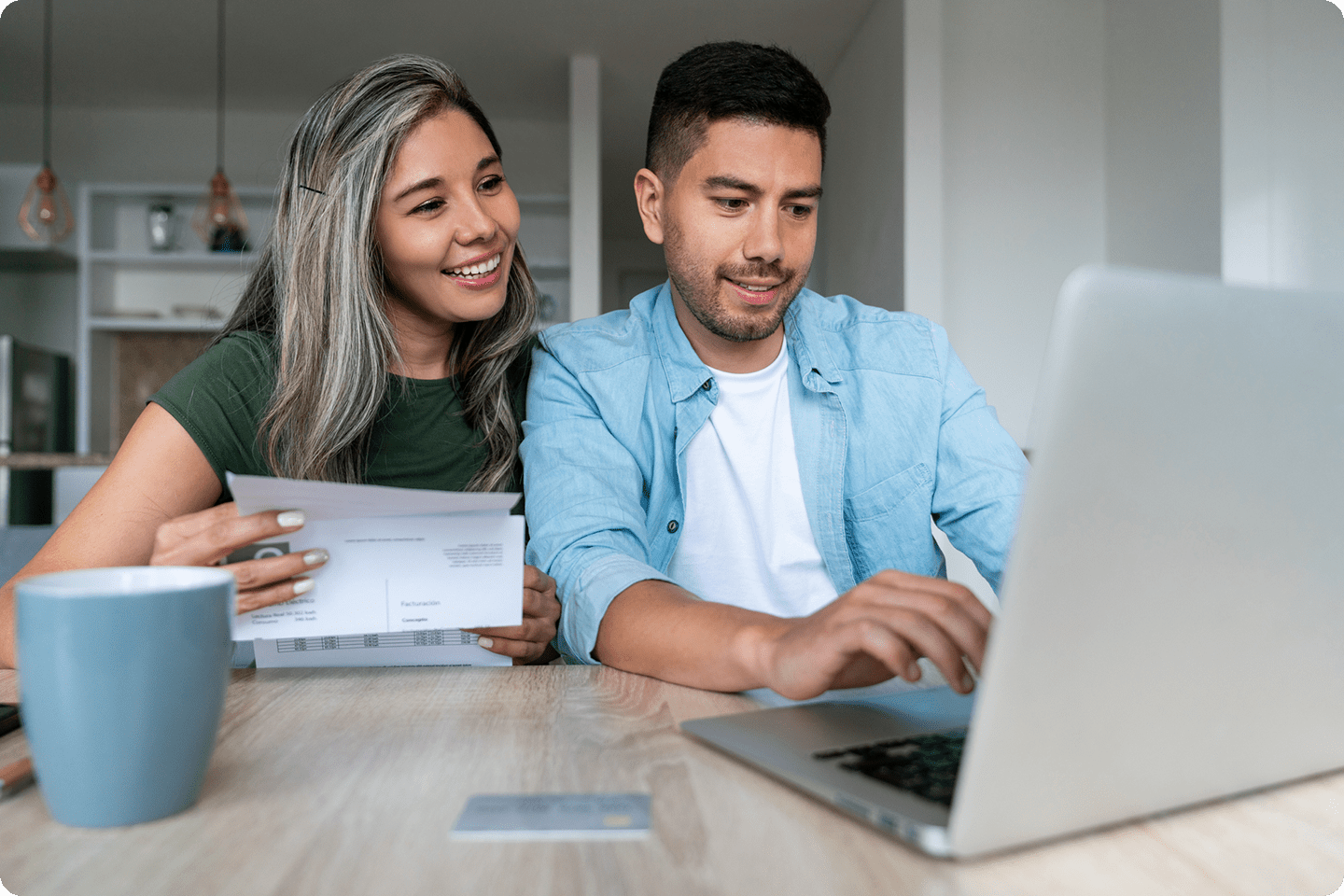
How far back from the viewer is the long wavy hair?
1137 mm

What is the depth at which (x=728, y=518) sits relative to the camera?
48.5 inches

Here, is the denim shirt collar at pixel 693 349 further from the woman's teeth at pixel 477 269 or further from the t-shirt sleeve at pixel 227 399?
the t-shirt sleeve at pixel 227 399

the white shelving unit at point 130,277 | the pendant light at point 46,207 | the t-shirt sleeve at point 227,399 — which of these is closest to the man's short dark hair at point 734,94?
the t-shirt sleeve at point 227,399

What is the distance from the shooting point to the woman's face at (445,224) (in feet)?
3.94

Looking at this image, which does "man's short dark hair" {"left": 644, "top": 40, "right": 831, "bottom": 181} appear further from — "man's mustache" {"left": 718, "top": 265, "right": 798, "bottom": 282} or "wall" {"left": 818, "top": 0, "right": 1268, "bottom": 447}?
"wall" {"left": 818, "top": 0, "right": 1268, "bottom": 447}

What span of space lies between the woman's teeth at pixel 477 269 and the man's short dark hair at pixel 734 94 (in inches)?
11.3

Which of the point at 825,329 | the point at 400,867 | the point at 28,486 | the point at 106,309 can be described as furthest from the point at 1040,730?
the point at 106,309

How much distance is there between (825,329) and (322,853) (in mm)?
1043

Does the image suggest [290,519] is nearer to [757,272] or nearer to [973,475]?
[757,272]

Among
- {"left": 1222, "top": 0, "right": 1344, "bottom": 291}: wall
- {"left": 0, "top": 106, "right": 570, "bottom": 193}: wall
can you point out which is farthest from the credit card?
{"left": 0, "top": 106, "right": 570, "bottom": 193}: wall

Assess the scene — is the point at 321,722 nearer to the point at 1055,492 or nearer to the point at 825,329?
the point at 1055,492

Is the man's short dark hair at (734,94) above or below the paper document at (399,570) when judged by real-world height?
above

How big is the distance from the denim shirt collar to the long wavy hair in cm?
23

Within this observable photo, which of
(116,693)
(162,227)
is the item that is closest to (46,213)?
(162,227)
